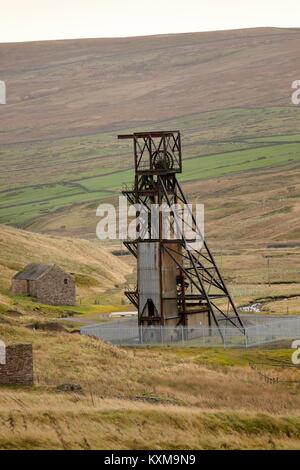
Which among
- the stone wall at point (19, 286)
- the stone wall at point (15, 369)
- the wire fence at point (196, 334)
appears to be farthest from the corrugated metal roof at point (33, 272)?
the stone wall at point (15, 369)

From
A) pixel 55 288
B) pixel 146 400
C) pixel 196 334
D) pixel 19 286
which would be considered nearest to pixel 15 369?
pixel 146 400

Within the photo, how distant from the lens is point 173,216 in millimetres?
61312

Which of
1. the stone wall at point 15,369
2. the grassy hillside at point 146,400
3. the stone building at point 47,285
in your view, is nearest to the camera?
the grassy hillside at point 146,400

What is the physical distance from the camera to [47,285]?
262ft

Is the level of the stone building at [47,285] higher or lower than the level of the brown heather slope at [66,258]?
lower

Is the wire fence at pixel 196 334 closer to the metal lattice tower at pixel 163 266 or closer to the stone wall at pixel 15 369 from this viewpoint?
the metal lattice tower at pixel 163 266

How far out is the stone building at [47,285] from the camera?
79438 mm

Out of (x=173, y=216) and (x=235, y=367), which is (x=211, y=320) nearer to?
(x=173, y=216)

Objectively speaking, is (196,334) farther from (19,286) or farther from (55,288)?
(19,286)

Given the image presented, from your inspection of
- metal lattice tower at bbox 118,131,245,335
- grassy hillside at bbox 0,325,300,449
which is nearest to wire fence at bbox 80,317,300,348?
metal lattice tower at bbox 118,131,245,335

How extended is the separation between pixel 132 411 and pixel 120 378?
39.3ft

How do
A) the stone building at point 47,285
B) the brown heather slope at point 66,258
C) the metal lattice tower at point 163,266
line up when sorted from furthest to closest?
the brown heather slope at point 66,258
the stone building at point 47,285
the metal lattice tower at point 163,266

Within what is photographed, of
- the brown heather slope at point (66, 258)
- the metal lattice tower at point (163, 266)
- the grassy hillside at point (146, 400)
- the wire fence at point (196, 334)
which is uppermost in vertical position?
the brown heather slope at point (66, 258)

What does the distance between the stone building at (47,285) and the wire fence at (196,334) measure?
64.1ft
